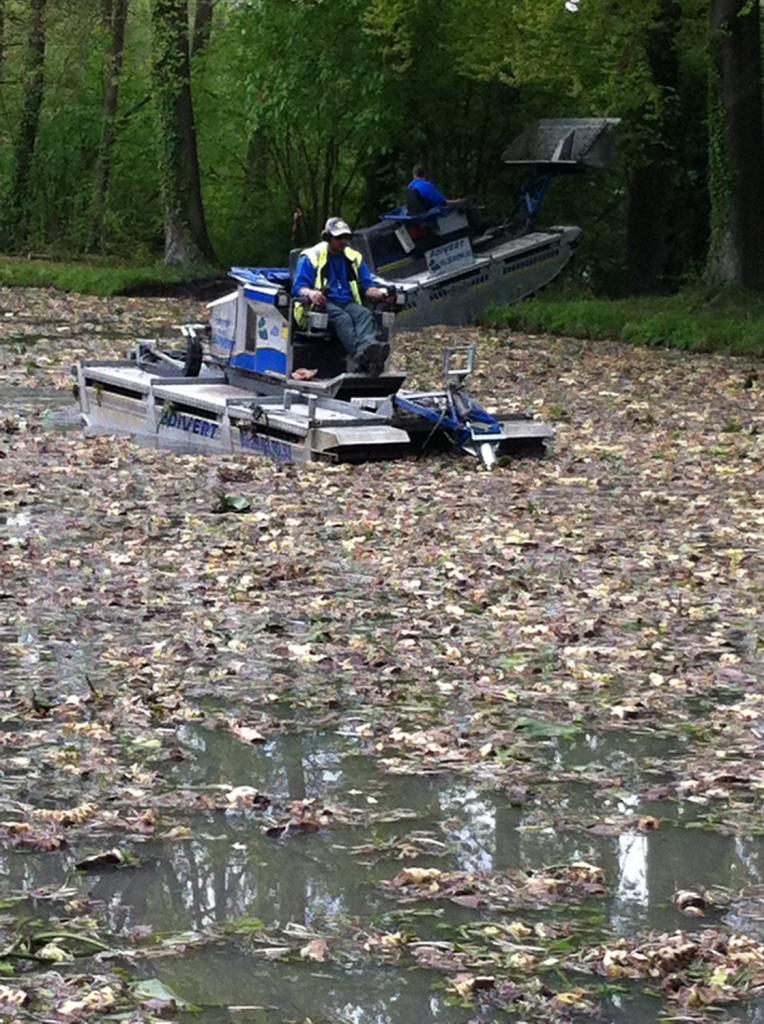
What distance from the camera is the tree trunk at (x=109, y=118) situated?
40969mm

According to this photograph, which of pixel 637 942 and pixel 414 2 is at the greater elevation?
pixel 414 2

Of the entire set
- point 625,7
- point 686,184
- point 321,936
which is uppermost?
point 625,7

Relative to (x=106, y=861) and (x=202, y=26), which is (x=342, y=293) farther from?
(x=202, y=26)

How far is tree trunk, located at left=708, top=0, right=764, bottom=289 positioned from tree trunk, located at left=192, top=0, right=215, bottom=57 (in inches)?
737

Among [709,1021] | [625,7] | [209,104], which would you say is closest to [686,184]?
[625,7]

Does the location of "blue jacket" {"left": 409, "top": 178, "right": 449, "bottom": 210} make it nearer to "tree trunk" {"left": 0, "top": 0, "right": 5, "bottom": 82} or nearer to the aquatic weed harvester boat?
the aquatic weed harvester boat

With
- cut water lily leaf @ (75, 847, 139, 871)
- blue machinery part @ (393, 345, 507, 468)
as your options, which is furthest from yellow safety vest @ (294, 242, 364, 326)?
cut water lily leaf @ (75, 847, 139, 871)

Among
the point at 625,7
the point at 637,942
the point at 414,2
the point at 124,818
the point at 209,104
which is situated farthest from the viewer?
the point at 209,104

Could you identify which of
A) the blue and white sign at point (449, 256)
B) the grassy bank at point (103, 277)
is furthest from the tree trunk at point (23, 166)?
the blue and white sign at point (449, 256)

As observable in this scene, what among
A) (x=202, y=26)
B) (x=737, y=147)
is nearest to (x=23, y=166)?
(x=202, y=26)

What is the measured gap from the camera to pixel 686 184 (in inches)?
1294

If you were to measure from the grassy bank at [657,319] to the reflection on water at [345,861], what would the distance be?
57.7ft

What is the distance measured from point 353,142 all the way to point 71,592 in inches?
988

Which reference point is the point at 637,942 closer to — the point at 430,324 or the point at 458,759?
the point at 458,759
